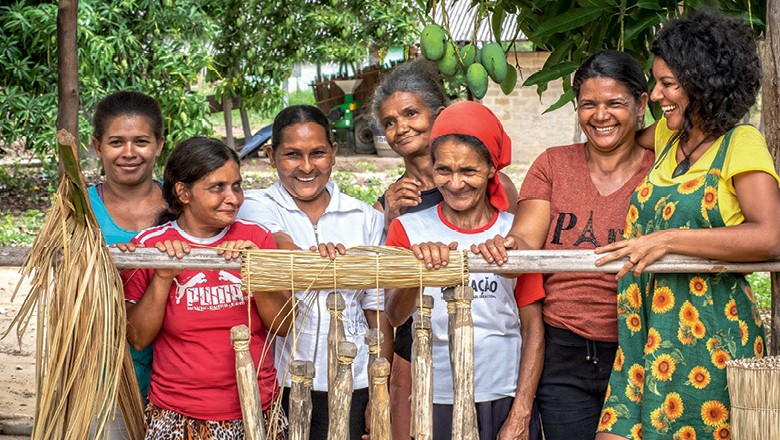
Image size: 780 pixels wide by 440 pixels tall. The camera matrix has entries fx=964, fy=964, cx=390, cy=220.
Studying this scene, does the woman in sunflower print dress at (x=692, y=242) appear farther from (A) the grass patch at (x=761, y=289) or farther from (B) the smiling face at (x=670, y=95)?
(A) the grass patch at (x=761, y=289)

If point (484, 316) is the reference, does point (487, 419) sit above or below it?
below

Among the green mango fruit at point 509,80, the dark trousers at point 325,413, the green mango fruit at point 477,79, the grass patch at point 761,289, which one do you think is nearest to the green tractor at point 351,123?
the grass patch at point 761,289

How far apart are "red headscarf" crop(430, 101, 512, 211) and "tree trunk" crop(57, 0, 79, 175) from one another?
1546 millimetres

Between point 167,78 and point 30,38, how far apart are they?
125 cm

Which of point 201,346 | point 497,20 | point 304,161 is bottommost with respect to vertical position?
point 201,346

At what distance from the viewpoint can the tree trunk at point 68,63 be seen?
133 inches

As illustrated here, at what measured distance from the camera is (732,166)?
2.14 meters

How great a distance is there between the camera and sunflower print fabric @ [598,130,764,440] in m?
2.23

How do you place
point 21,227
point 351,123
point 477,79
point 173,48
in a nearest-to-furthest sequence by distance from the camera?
point 477,79 < point 21,227 < point 173,48 < point 351,123

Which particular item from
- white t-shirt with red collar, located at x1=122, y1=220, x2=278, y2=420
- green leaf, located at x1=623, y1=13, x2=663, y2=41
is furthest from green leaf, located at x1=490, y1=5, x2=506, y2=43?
white t-shirt with red collar, located at x1=122, y1=220, x2=278, y2=420

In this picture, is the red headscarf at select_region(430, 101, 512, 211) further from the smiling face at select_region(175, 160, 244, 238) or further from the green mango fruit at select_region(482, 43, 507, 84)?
the green mango fruit at select_region(482, 43, 507, 84)

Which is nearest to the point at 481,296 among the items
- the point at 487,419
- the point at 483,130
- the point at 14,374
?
the point at 487,419

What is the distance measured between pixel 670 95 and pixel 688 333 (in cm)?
56

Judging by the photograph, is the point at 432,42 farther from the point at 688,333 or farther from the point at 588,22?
the point at 688,333
